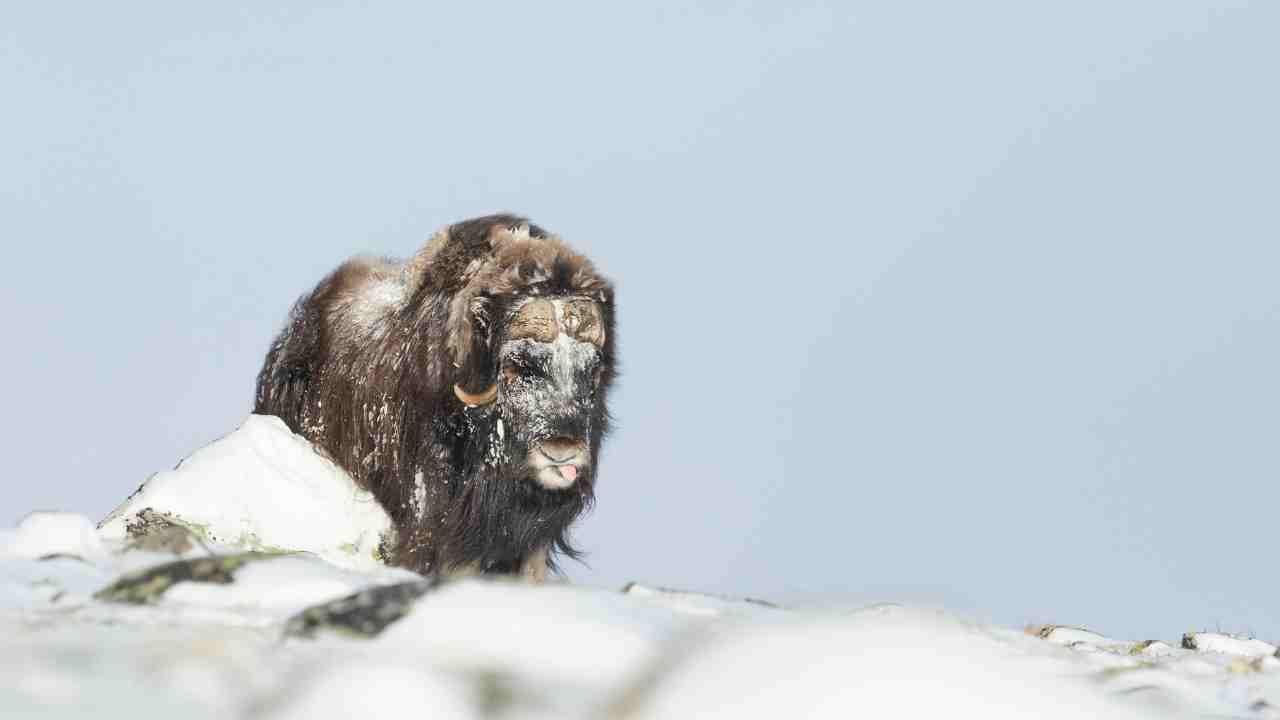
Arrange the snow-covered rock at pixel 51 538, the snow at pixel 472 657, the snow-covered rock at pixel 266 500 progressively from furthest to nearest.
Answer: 1. the snow-covered rock at pixel 266 500
2. the snow-covered rock at pixel 51 538
3. the snow at pixel 472 657

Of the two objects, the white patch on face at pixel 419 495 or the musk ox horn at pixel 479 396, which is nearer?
the musk ox horn at pixel 479 396

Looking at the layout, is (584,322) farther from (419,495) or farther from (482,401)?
(419,495)

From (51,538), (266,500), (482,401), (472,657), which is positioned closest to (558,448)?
(482,401)

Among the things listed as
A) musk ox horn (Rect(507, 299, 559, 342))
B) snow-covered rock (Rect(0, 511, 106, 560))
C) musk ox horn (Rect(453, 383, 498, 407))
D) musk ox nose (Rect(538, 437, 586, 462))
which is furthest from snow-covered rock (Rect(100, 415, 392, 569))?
snow-covered rock (Rect(0, 511, 106, 560))

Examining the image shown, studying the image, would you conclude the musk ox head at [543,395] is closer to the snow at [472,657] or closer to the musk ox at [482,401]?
the musk ox at [482,401]

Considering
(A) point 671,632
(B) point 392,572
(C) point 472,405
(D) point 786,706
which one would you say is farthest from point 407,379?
(D) point 786,706

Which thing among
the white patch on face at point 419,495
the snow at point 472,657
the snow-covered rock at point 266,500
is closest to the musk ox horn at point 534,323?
the white patch on face at point 419,495
